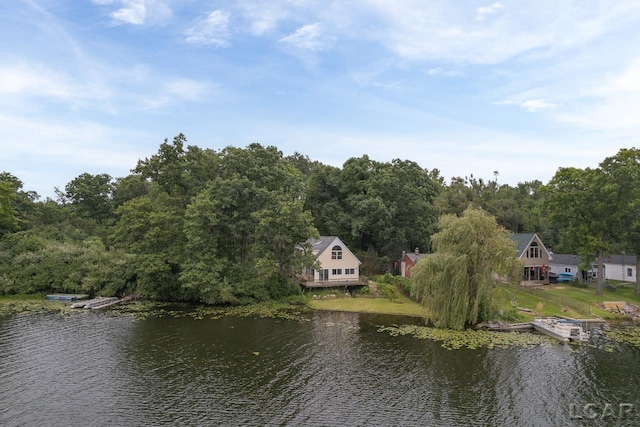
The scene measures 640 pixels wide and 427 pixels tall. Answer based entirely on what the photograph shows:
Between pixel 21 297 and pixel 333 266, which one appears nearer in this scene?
pixel 21 297

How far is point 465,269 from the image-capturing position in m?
31.8

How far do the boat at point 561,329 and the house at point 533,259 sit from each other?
17200mm

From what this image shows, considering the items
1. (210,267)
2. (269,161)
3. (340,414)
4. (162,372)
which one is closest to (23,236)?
(210,267)

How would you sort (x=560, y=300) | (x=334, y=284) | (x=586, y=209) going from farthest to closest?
(x=334, y=284)
(x=586, y=209)
(x=560, y=300)

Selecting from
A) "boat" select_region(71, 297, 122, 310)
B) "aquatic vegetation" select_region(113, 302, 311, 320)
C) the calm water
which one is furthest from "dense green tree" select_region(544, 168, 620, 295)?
"boat" select_region(71, 297, 122, 310)

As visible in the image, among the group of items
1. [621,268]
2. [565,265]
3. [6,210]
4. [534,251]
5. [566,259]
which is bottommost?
[621,268]

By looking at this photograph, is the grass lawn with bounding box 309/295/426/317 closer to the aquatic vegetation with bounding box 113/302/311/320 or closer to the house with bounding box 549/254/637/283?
the aquatic vegetation with bounding box 113/302/311/320

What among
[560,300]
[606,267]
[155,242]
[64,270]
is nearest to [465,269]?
[560,300]

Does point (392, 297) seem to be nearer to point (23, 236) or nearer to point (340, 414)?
point (340, 414)

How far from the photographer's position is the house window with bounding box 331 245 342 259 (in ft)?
162

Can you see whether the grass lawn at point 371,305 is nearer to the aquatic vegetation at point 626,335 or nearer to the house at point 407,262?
the house at point 407,262

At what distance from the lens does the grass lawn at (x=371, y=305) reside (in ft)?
131

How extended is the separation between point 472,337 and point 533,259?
83.9 feet

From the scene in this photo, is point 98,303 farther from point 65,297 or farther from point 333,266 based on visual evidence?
point 333,266
